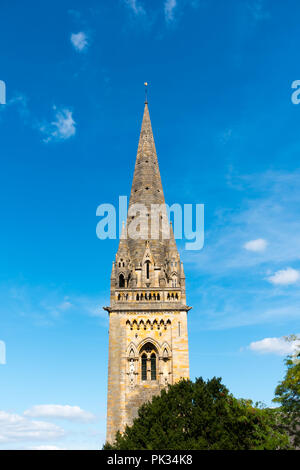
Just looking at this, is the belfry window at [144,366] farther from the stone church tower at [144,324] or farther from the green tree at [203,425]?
the green tree at [203,425]

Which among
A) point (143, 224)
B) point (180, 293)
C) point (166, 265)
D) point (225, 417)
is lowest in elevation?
point (225, 417)

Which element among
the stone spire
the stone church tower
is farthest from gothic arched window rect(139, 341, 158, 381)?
the stone spire

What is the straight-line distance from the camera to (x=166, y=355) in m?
33.7

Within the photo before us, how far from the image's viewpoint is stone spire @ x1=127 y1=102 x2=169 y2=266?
127 feet

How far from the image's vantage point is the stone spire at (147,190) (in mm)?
38812

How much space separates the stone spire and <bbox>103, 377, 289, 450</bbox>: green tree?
45.5 feet

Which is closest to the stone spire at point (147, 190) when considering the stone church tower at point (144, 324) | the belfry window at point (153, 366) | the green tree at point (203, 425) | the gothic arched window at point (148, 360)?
the stone church tower at point (144, 324)

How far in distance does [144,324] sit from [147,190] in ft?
41.3

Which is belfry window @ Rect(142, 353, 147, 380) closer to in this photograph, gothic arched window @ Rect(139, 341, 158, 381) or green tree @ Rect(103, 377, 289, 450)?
gothic arched window @ Rect(139, 341, 158, 381)

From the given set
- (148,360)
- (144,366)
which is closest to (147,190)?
(148,360)

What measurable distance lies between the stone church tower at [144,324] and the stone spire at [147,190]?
0.09m
